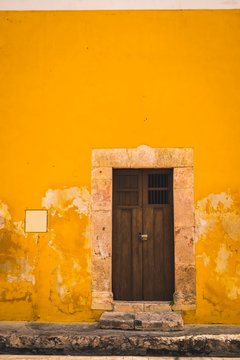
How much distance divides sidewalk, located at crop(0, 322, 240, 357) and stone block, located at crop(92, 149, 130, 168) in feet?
6.75

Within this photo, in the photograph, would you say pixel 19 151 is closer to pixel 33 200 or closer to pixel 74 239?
pixel 33 200

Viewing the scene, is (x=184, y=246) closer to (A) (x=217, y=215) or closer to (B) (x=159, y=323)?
(A) (x=217, y=215)

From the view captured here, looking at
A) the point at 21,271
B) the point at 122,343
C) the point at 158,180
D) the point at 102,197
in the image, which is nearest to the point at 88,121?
the point at 102,197

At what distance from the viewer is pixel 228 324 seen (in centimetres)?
469

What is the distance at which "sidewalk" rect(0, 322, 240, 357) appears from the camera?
4129 millimetres

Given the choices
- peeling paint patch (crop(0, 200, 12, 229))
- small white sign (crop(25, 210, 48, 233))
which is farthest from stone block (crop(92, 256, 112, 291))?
peeling paint patch (crop(0, 200, 12, 229))

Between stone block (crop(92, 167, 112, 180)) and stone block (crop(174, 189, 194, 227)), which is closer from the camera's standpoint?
stone block (crop(174, 189, 194, 227))

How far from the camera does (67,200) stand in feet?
16.4

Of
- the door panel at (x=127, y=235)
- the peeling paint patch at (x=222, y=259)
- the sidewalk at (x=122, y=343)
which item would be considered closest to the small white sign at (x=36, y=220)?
the door panel at (x=127, y=235)

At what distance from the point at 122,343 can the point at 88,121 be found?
280 cm

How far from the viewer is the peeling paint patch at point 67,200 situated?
16.3 feet

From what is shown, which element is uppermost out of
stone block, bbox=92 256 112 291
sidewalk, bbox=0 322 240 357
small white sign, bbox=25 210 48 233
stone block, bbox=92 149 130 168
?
stone block, bbox=92 149 130 168

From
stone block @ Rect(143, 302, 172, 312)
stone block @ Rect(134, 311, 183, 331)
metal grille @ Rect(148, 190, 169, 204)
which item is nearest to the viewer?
stone block @ Rect(134, 311, 183, 331)

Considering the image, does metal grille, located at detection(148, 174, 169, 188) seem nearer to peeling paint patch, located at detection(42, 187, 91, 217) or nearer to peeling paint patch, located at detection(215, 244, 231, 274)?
peeling paint patch, located at detection(42, 187, 91, 217)
